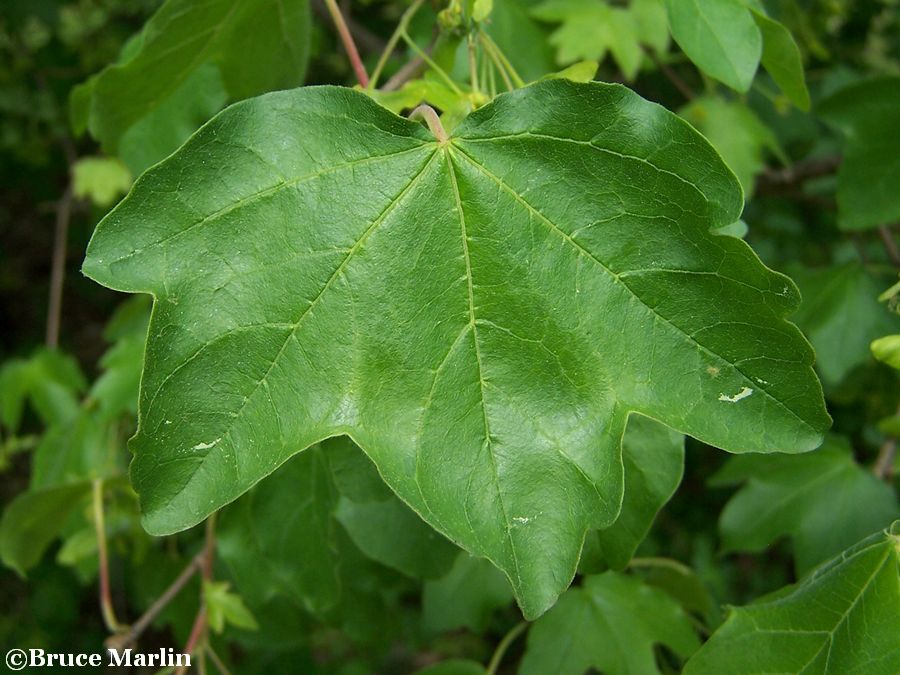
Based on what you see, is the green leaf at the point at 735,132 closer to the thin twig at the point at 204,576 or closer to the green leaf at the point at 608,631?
the green leaf at the point at 608,631

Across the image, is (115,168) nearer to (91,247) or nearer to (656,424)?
(91,247)

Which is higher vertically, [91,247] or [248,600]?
[91,247]

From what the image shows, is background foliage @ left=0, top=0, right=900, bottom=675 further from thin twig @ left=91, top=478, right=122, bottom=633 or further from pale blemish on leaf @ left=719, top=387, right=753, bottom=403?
pale blemish on leaf @ left=719, top=387, right=753, bottom=403

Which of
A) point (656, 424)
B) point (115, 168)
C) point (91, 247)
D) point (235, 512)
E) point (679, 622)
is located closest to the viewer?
point (91, 247)

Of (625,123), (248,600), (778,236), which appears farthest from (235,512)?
(778,236)

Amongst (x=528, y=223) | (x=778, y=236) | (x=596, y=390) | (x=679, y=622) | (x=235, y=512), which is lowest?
(x=778, y=236)

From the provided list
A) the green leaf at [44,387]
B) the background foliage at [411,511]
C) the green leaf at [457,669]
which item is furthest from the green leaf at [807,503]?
the green leaf at [44,387]

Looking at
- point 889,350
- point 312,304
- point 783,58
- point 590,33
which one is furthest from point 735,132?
point 312,304
